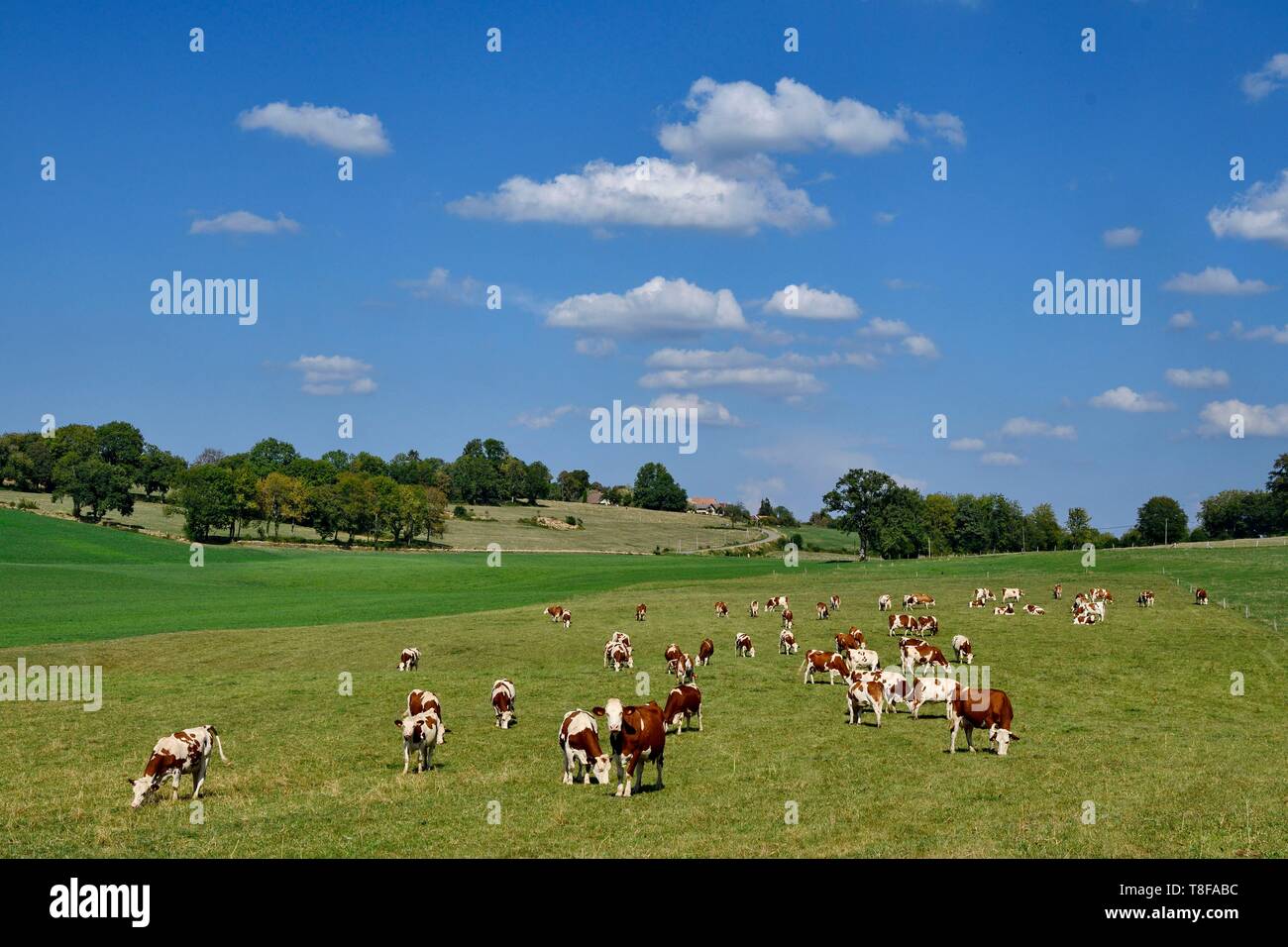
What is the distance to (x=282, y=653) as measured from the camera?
44969mm

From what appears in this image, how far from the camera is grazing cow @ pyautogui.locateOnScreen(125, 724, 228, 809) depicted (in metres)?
19.3

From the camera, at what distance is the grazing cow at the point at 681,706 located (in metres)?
26.1

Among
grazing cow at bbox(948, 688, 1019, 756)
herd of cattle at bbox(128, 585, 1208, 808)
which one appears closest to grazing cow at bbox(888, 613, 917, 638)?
herd of cattle at bbox(128, 585, 1208, 808)

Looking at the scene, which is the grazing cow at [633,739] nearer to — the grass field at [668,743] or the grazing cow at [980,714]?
the grass field at [668,743]

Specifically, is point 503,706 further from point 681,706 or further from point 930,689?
point 930,689

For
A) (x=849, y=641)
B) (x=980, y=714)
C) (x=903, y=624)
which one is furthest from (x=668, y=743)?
(x=903, y=624)

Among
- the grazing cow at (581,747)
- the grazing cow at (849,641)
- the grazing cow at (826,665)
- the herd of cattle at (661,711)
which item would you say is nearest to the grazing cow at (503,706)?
the herd of cattle at (661,711)

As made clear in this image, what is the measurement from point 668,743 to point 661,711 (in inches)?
155

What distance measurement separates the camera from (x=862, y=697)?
27562mm

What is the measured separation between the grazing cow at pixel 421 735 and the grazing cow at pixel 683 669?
13489 mm
